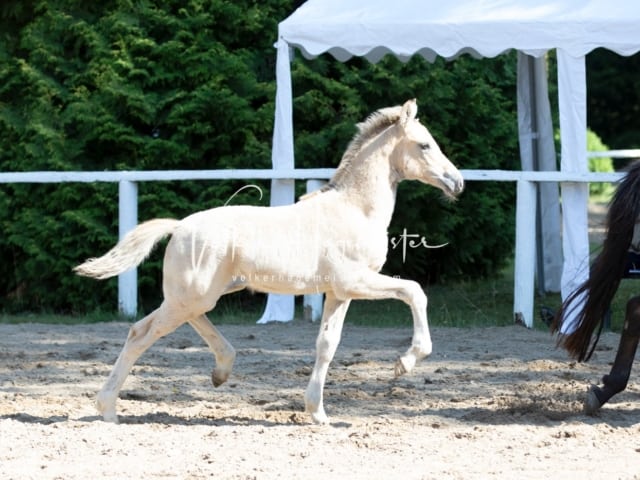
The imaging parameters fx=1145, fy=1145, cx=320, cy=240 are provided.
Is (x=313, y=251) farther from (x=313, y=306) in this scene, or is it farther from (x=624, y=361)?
(x=313, y=306)

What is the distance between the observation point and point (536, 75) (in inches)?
428

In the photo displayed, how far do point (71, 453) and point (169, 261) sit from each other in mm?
1004

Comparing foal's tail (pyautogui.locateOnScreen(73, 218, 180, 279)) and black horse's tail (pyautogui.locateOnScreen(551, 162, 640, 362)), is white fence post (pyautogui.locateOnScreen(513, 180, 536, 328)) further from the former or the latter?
foal's tail (pyautogui.locateOnScreen(73, 218, 180, 279))

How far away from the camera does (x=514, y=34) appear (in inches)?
326

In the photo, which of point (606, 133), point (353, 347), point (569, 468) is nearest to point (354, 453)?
point (569, 468)

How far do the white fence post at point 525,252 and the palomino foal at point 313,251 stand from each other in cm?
334

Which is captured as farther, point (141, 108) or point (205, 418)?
point (141, 108)

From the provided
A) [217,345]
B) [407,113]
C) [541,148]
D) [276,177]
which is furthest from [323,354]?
→ [541,148]

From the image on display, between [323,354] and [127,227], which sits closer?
[323,354]

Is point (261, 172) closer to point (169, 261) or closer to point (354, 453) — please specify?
point (169, 261)

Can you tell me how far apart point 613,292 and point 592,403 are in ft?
1.85

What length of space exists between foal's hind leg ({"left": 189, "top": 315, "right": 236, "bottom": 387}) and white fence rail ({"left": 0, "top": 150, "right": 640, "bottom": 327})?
11.3ft

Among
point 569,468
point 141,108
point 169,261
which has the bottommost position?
point 569,468

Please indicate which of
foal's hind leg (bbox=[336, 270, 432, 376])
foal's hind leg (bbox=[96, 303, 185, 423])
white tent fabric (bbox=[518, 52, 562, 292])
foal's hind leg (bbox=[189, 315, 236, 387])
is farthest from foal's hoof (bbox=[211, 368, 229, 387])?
white tent fabric (bbox=[518, 52, 562, 292])
